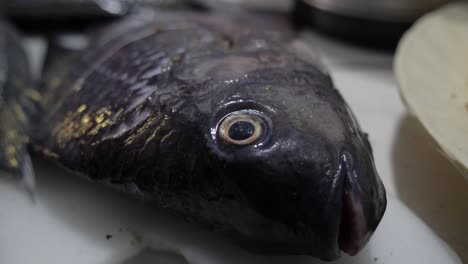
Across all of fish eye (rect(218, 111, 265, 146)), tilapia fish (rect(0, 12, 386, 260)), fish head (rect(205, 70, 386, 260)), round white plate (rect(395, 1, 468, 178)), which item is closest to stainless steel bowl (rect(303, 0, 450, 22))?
round white plate (rect(395, 1, 468, 178))

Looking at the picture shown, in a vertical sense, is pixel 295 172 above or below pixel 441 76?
above

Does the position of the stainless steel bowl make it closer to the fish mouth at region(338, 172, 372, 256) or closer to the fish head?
the fish head

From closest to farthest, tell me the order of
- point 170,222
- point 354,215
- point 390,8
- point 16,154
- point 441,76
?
point 354,215 → point 170,222 → point 16,154 → point 441,76 → point 390,8

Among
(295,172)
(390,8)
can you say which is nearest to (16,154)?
(295,172)

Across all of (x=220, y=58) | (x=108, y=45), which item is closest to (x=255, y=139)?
(x=220, y=58)

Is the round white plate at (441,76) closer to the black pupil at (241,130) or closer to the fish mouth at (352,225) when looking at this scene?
the fish mouth at (352,225)

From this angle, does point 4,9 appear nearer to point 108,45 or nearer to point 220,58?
point 108,45

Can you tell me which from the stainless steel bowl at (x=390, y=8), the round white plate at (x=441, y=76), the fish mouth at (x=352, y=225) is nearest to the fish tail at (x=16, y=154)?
the fish mouth at (x=352, y=225)

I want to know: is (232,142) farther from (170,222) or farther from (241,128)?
(170,222)
